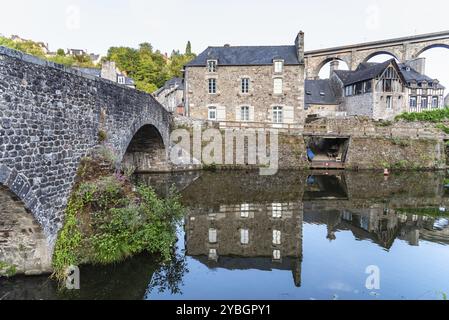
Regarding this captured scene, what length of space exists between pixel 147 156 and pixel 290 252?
39.4 feet

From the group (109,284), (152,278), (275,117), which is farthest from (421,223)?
(275,117)

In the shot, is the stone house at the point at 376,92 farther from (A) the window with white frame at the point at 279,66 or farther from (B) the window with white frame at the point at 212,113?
(B) the window with white frame at the point at 212,113

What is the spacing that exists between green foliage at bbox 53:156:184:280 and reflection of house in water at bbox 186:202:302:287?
1.09 metres

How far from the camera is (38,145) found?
5.73m

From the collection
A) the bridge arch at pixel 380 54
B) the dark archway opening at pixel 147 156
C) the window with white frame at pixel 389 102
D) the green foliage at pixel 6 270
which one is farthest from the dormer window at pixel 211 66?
the bridge arch at pixel 380 54

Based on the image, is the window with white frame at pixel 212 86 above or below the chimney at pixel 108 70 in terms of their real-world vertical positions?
below

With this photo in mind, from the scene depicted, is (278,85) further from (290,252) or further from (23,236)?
(23,236)

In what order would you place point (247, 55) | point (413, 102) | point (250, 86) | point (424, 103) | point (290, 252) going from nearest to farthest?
point (290, 252) < point (250, 86) < point (247, 55) < point (424, 103) < point (413, 102)

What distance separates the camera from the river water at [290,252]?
582 cm

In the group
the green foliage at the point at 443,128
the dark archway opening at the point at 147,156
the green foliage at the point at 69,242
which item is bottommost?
the green foliage at the point at 69,242

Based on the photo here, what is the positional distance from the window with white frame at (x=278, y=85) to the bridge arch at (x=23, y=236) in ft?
68.3

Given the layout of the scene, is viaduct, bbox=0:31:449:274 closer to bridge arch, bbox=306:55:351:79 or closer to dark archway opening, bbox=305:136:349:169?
dark archway opening, bbox=305:136:349:169

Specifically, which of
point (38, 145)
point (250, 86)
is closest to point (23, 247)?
Answer: point (38, 145)

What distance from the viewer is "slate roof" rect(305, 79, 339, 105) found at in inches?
1299
